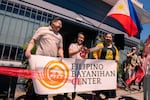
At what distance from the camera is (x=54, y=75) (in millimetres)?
4805

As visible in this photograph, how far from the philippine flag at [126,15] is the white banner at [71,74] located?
2025 millimetres

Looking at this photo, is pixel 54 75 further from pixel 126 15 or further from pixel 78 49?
pixel 126 15

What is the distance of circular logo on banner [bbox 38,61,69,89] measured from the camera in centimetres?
463

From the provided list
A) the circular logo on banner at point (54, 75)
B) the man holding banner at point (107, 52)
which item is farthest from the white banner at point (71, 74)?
the man holding banner at point (107, 52)

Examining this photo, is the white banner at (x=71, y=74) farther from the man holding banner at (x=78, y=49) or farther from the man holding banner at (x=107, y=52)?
the man holding banner at (x=78, y=49)

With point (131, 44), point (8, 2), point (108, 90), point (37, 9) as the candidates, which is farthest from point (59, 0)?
point (131, 44)

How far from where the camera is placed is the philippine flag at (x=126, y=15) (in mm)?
7439

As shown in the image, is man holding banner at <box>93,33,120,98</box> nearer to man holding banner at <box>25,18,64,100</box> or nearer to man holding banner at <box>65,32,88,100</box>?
man holding banner at <box>65,32,88,100</box>

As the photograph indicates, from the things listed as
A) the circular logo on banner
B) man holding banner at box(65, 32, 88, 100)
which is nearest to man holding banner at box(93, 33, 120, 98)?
man holding banner at box(65, 32, 88, 100)

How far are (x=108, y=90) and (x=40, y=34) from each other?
2441mm

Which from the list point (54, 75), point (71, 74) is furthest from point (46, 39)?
point (71, 74)

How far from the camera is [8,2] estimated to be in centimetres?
766

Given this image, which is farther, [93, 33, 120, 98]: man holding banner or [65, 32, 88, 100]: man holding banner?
[93, 33, 120, 98]: man holding banner

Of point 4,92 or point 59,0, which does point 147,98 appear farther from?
point 59,0
